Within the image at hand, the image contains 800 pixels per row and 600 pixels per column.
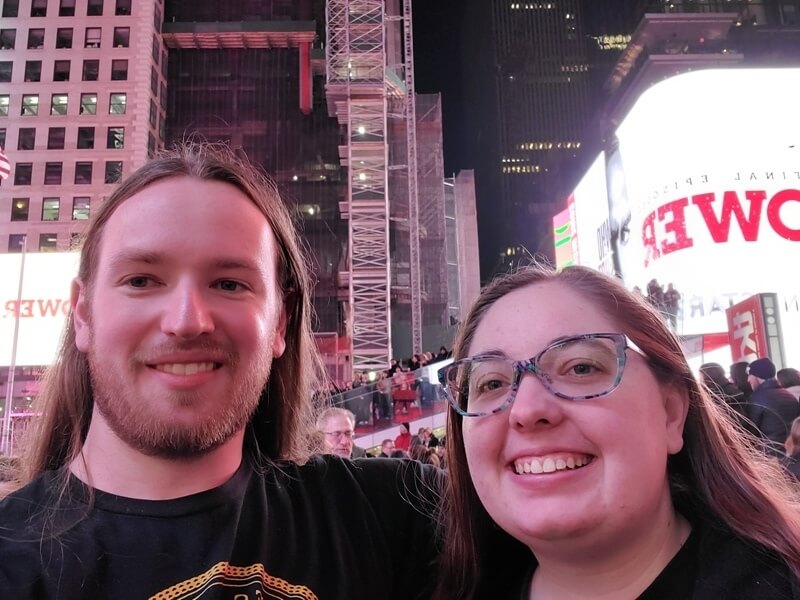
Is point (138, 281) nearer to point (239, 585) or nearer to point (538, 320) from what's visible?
point (239, 585)

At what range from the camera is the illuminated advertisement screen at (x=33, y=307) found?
18703 millimetres

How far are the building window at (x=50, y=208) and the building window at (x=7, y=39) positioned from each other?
9.88m

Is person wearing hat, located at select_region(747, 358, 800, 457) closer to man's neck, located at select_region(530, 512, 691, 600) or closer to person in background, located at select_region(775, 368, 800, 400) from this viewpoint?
person in background, located at select_region(775, 368, 800, 400)

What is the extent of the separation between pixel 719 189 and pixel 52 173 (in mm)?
33071

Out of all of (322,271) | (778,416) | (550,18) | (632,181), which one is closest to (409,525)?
(778,416)

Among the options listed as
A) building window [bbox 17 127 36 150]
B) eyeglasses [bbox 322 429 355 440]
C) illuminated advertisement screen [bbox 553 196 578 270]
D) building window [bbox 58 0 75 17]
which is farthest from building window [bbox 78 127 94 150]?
eyeglasses [bbox 322 429 355 440]

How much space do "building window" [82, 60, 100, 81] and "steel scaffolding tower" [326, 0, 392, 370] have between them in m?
14.8

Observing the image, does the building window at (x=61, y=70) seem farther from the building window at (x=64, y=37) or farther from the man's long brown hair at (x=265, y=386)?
the man's long brown hair at (x=265, y=386)

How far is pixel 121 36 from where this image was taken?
36.6m

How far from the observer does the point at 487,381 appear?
1.79 metres

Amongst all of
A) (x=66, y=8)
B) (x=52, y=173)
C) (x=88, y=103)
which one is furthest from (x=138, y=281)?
(x=66, y=8)

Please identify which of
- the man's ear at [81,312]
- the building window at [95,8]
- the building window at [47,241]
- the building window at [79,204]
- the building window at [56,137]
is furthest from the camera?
the building window at [95,8]

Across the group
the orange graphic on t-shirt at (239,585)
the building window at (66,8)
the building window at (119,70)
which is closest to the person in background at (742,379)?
the orange graphic on t-shirt at (239,585)

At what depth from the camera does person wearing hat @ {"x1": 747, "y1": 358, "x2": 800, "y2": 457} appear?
5.23 meters
